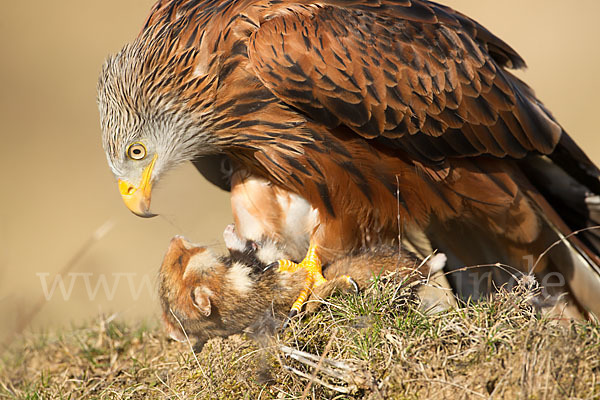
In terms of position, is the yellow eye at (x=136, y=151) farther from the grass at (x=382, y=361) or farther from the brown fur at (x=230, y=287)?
Answer: the grass at (x=382, y=361)

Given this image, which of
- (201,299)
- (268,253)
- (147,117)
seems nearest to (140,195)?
(147,117)

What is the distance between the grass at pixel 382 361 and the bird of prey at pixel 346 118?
83 cm

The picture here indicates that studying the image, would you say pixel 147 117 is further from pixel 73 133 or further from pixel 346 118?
Answer: pixel 73 133

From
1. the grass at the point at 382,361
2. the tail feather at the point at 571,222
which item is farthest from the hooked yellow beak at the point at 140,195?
the tail feather at the point at 571,222

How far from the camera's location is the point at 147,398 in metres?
3.90

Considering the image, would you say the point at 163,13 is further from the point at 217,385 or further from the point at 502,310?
the point at 502,310

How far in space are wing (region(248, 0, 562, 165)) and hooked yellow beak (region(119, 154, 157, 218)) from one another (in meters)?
0.94

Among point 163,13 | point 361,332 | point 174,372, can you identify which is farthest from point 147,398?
point 163,13

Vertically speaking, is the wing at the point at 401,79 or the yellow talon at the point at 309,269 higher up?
the wing at the point at 401,79

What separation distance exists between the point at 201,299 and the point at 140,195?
2.39 ft

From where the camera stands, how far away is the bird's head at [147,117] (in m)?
4.11

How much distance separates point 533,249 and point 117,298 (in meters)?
5.39

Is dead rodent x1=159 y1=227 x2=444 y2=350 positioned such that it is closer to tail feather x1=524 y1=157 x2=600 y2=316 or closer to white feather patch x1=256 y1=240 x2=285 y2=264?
white feather patch x1=256 y1=240 x2=285 y2=264

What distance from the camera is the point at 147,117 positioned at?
4.15 m
